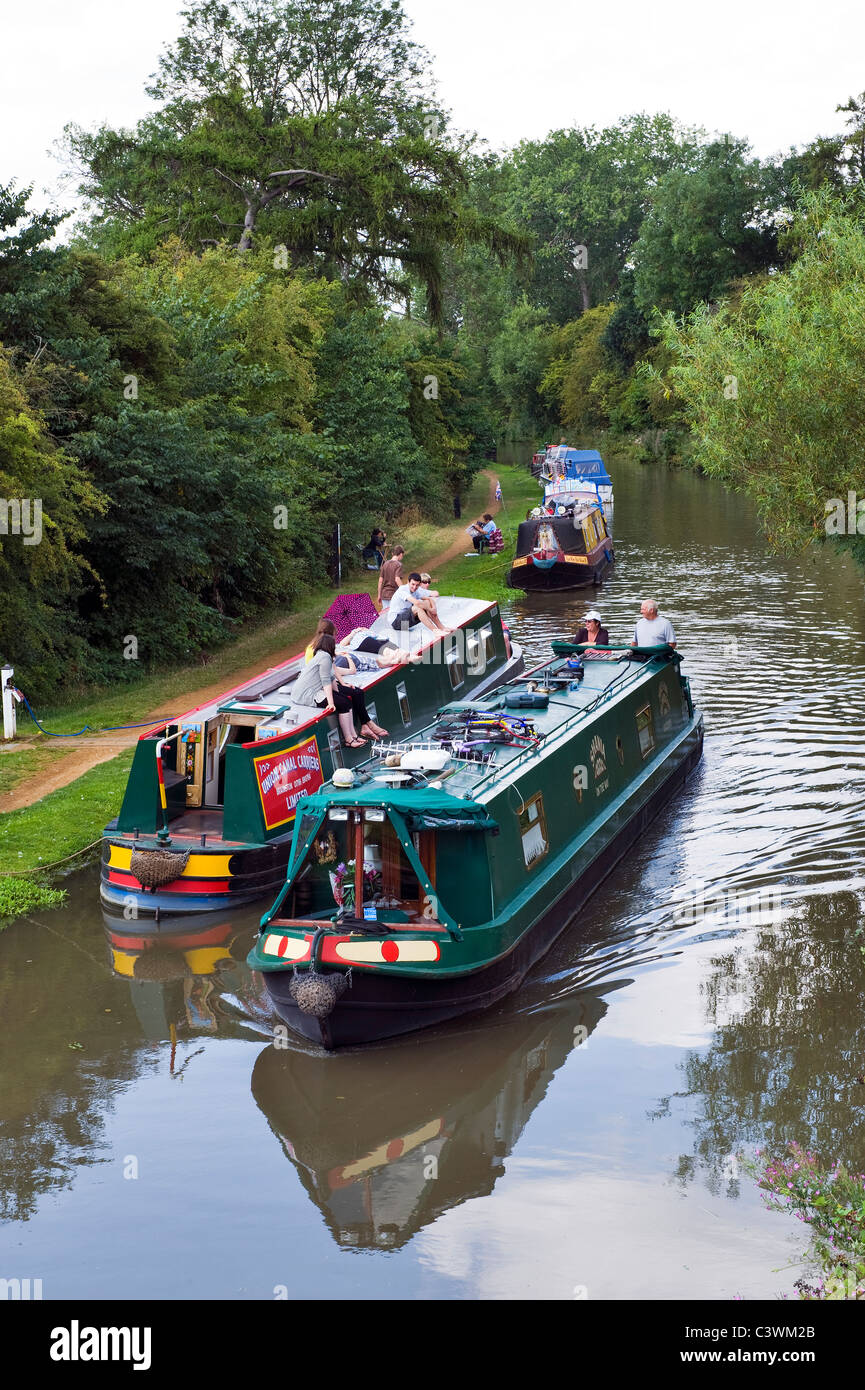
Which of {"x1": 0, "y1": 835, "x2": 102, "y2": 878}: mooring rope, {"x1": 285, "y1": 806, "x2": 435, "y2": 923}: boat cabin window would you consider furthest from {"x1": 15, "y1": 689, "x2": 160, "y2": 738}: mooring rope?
{"x1": 285, "y1": 806, "x2": 435, "y2": 923}: boat cabin window

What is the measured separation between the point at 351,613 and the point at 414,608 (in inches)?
89.7

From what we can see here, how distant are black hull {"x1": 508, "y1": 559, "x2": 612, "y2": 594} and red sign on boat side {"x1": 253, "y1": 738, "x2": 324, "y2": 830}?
18.8 m

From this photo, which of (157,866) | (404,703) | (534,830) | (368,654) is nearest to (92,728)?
(368,654)

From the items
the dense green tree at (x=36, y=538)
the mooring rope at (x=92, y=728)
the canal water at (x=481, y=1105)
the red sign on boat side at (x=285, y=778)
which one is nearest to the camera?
the canal water at (x=481, y=1105)

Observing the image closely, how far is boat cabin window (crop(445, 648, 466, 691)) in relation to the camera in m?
16.3

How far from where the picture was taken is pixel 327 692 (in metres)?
13.0

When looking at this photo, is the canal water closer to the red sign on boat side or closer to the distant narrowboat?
the red sign on boat side

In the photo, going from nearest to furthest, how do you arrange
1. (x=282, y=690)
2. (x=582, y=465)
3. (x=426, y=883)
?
(x=426, y=883), (x=282, y=690), (x=582, y=465)

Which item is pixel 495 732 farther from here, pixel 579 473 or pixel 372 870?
pixel 579 473

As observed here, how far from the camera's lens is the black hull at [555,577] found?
30.8m

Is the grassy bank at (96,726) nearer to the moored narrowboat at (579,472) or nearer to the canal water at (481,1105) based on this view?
the canal water at (481,1105)

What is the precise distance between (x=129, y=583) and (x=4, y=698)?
199 inches

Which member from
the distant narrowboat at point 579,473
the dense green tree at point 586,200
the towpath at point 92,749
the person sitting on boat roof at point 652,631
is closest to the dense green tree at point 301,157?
the distant narrowboat at point 579,473

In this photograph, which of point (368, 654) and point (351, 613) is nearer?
point (368, 654)
